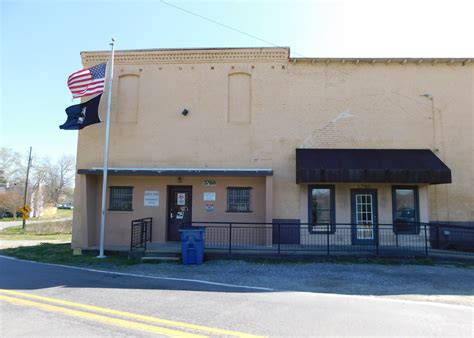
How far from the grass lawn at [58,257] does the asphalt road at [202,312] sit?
2.78 meters

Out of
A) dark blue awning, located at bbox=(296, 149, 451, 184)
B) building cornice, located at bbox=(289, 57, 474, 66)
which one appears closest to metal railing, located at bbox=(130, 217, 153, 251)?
dark blue awning, located at bbox=(296, 149, 451, 184)

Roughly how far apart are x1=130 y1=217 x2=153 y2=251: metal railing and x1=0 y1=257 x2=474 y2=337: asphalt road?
13.4 feet

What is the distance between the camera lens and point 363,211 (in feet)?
43.5

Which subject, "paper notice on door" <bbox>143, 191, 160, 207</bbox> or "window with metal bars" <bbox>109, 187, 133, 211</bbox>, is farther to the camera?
"window with metal bars" <bbox>109, 187, 133, 211</bbox>

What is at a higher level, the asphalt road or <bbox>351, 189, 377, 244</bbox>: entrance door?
<bbox>351, 189, 377, 244</bbox>: entrance door

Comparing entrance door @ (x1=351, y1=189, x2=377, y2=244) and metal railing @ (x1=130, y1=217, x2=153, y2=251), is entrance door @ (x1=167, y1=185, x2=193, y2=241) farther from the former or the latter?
entrance door @ (x1=351, y1=189, x2=377, y2=244)

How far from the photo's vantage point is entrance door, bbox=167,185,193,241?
13.8 metres

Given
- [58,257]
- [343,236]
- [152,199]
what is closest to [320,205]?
[343,236]

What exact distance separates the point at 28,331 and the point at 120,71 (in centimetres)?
1160

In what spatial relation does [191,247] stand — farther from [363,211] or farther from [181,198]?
[363,211]

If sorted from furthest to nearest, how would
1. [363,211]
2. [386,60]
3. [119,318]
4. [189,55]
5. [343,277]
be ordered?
1. [189,55]
2. [386,60]
3. [363,211]
4. [343,277]
5. [119,318]

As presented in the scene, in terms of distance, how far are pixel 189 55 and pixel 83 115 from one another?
16.0 ft

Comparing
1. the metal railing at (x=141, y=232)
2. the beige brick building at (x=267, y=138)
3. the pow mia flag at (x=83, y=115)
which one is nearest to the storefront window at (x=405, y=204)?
the beige brick building at (x=267, y=138)

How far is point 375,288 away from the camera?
25.8 ft
